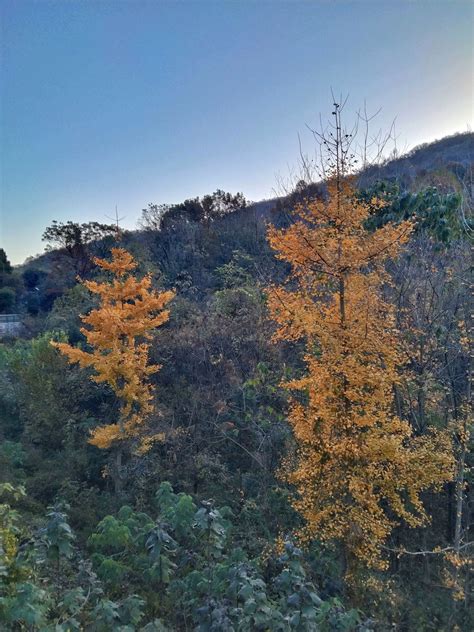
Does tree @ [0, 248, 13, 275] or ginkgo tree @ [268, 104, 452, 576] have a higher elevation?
tree @ [0, 248, 13, 275]

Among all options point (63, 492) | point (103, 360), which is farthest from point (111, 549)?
point (103, 360)

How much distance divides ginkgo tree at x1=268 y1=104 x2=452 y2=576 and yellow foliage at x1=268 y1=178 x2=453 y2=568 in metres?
0.01

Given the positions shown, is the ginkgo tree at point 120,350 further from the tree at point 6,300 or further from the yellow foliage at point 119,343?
the tree at point 6,300

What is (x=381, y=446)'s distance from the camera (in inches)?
196

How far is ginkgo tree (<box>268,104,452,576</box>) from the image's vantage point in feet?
16.3

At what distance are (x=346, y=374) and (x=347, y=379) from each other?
150 millimetres

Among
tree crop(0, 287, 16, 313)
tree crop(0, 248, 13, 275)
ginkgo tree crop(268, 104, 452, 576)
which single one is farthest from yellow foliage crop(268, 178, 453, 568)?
tree crop(0, 248, 13, 275)

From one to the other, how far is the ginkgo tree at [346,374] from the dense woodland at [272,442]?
3 cm

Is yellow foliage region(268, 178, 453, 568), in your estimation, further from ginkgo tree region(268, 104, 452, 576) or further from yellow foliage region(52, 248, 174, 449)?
yellow foliage region(52, 248, 174, 449)

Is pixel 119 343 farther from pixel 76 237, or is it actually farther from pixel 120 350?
pixel 76 237

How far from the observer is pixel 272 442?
27.9 ft

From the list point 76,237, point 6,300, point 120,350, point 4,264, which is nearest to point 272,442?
point 120,350

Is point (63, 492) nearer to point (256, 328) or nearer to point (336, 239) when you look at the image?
point (256, 328)

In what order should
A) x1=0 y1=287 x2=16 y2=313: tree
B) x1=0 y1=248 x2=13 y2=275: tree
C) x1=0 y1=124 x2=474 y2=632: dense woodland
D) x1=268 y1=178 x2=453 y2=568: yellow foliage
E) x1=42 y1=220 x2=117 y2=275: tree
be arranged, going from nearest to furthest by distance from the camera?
x1=0 y1=124 x2=474 y2=632: dense woodland
x1=268 y1=178 x2=453 y2=568: yellow foliage
x1=42 y1=220 x2=117 y2=275: tree
x1=0 y1=287 x2=16 y2=313: tree
x1=0 y1=248 x2=13 y2=275: tree
